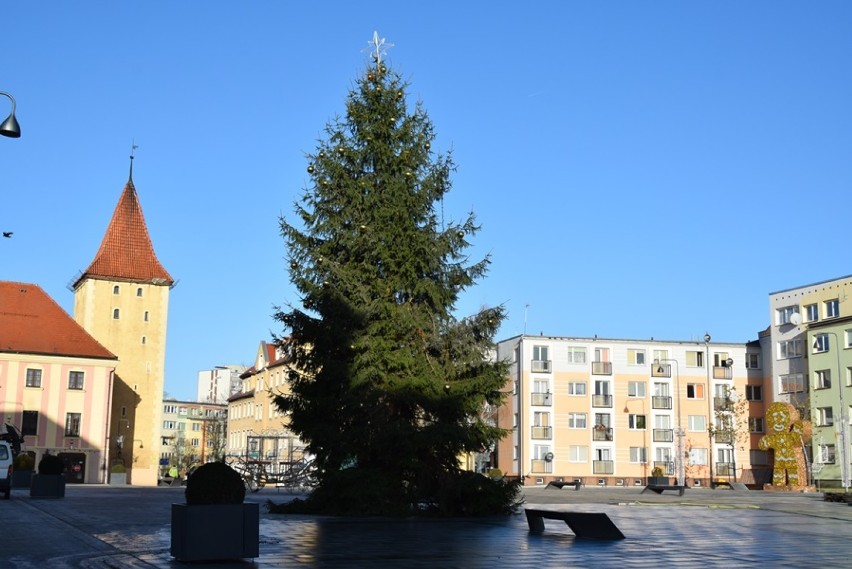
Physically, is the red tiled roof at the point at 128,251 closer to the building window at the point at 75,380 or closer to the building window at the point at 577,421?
the building window at the point at 75,380

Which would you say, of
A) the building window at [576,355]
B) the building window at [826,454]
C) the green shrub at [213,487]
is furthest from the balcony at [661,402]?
the green shrub at [213,487]

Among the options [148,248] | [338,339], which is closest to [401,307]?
[338,339]

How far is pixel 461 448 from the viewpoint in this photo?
23.6 meters

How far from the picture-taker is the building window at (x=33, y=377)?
232ft

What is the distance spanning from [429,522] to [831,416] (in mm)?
60970

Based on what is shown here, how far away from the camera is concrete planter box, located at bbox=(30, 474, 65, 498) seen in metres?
32.8

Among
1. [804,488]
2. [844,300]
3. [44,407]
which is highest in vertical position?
[844,300]

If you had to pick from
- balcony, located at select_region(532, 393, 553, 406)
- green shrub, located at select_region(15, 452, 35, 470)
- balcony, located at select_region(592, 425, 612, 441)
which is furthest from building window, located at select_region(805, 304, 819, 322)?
green shrub, located at select_region(15, 452, 35, 470)

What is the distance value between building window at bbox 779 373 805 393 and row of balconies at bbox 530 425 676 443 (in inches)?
396

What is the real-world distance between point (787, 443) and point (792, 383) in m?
13.5

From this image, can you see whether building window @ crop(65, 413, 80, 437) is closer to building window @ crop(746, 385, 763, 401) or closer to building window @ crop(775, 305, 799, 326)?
building window @ crop(746, 385, 763, 401)

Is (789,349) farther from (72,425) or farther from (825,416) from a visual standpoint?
(72,425)

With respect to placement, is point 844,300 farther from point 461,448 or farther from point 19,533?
point 19,533

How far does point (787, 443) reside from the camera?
2768 inches
